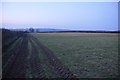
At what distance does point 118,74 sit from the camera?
1143 centimetres

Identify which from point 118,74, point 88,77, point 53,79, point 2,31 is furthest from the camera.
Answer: point 2,31

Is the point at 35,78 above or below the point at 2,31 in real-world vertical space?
below

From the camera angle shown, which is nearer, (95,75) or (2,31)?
(95,75)

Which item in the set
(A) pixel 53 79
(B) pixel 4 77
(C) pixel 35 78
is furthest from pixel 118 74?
(B) pixel 4 77

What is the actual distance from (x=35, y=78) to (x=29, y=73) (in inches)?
52.5

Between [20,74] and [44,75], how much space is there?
1410mm

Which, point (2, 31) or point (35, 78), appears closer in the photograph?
point (35, 78)

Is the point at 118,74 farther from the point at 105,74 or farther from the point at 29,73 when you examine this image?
the point at 29,73

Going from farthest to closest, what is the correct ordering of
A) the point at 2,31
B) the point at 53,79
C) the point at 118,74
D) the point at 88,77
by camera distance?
the point at 2,31 < the point at 118,74 < the point at 88,77 < the point at 53,79

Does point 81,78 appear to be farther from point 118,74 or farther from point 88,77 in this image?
point 118,74

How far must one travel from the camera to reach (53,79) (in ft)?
32.6

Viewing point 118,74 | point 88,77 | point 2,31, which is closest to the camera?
point 88,77

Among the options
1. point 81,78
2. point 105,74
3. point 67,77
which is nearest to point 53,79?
point 67,77

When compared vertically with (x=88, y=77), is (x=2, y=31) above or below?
above
